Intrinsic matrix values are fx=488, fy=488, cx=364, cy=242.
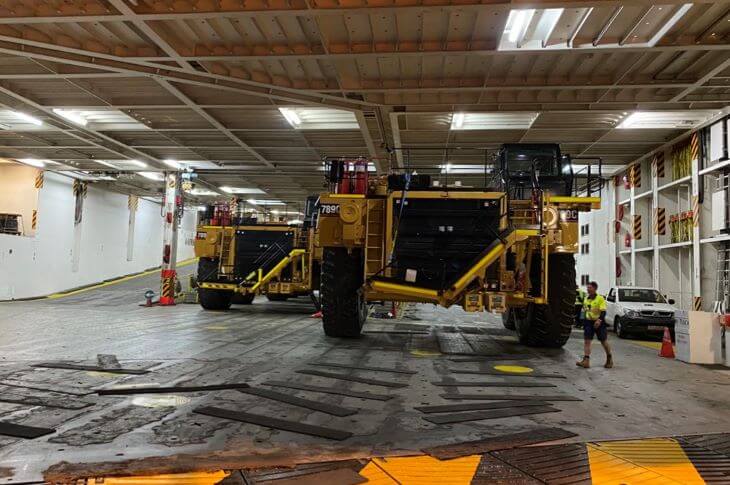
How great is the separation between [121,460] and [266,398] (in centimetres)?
183

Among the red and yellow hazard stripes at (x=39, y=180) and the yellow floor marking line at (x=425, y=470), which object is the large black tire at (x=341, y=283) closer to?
the yellow floor marking line at (x=425, y=470)

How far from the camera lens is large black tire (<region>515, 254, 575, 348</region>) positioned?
27.9ft

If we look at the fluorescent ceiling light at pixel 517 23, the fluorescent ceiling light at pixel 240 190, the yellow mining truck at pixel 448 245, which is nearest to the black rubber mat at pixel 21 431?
the yellow mining truck at pixel 448 245

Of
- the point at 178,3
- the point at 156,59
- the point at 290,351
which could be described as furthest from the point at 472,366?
the point at 156,59

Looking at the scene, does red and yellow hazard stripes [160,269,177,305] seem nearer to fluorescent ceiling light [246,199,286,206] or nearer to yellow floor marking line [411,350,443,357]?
fluorescent ceiling light [246,199,286,206]

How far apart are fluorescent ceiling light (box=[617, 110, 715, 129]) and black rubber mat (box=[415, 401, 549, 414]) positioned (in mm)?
10463

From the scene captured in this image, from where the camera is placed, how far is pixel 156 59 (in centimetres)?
1012

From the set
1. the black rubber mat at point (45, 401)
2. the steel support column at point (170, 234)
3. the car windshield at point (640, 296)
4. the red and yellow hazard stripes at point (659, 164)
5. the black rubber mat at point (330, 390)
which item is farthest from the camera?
the steel support column at point (170, 234)

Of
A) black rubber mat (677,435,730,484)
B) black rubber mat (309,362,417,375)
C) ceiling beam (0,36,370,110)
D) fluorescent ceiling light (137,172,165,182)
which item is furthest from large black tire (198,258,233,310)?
black rubber mat (677,435,730,484)

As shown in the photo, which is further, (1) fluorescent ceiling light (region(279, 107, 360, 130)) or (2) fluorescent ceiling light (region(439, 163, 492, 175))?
(2) fluorescent ceiling light (region(439, 163, 492, 175))

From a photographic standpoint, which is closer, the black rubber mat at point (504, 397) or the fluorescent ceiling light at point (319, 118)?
the black rubber mat at point (504, 397)

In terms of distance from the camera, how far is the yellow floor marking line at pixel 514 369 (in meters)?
6.91

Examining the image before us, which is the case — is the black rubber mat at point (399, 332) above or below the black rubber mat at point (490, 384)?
below

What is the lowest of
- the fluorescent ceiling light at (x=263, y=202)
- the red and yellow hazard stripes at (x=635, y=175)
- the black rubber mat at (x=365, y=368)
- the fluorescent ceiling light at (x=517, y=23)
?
the black rubber mat at (x=365, y=368)
